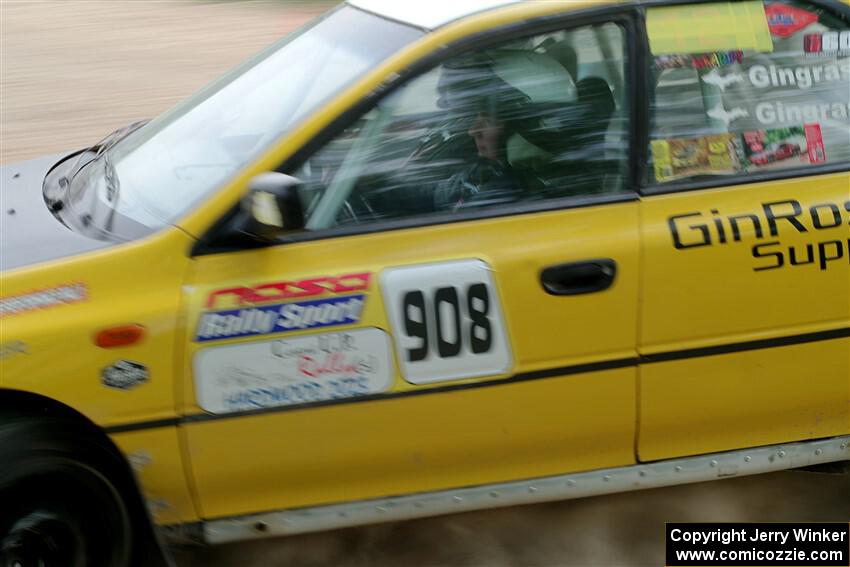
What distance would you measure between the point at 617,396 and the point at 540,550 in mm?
662

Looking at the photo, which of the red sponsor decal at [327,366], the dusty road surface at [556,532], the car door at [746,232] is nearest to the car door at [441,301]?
the red sponsor decal at [327,366]

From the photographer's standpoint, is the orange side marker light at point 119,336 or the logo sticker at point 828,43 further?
the logo sticker at point 828,43

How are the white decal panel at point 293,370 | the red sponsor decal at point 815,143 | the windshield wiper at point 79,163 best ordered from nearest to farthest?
the white decal panel at point 293,370, the red sponsor decal at point 815,143, the windshield wiper at point 79,163

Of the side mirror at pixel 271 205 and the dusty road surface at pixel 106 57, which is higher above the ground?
the side mirror at pixel 271 205

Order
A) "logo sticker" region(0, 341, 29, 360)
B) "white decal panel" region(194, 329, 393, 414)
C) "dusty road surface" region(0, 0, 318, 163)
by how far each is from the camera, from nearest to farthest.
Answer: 1. "logo sticker" region(0, 341, 29, 360)
2. "white decal panel" region(194, 329, 393, 414)
3. "dusty road surface" region(0, 0, 318, 163)

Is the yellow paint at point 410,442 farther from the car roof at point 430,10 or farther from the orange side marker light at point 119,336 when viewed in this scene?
the car roof at point 430,10

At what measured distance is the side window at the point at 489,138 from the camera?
291 centimetres

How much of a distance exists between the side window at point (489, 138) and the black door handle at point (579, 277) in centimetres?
22

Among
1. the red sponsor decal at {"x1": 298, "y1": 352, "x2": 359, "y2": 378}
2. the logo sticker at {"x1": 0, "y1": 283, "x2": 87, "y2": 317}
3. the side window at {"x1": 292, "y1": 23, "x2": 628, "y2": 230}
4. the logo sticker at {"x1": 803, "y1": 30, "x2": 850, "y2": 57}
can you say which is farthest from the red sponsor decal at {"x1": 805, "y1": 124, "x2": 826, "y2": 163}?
the logo sticker at {"x1": 0, "y1": 283, "x2": 87, "y2": 317}

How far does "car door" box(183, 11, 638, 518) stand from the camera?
9.19 ft

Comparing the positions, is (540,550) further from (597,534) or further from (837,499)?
(837,499)

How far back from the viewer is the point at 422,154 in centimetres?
298

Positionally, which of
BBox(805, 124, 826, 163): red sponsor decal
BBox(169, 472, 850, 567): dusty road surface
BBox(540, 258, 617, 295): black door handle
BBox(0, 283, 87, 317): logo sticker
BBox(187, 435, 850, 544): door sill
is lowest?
BBox(169, 472, 850, 567): dusty road surface

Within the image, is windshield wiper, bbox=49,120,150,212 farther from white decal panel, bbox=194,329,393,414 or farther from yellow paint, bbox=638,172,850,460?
yellow paint, bbox=638,172,850,460
